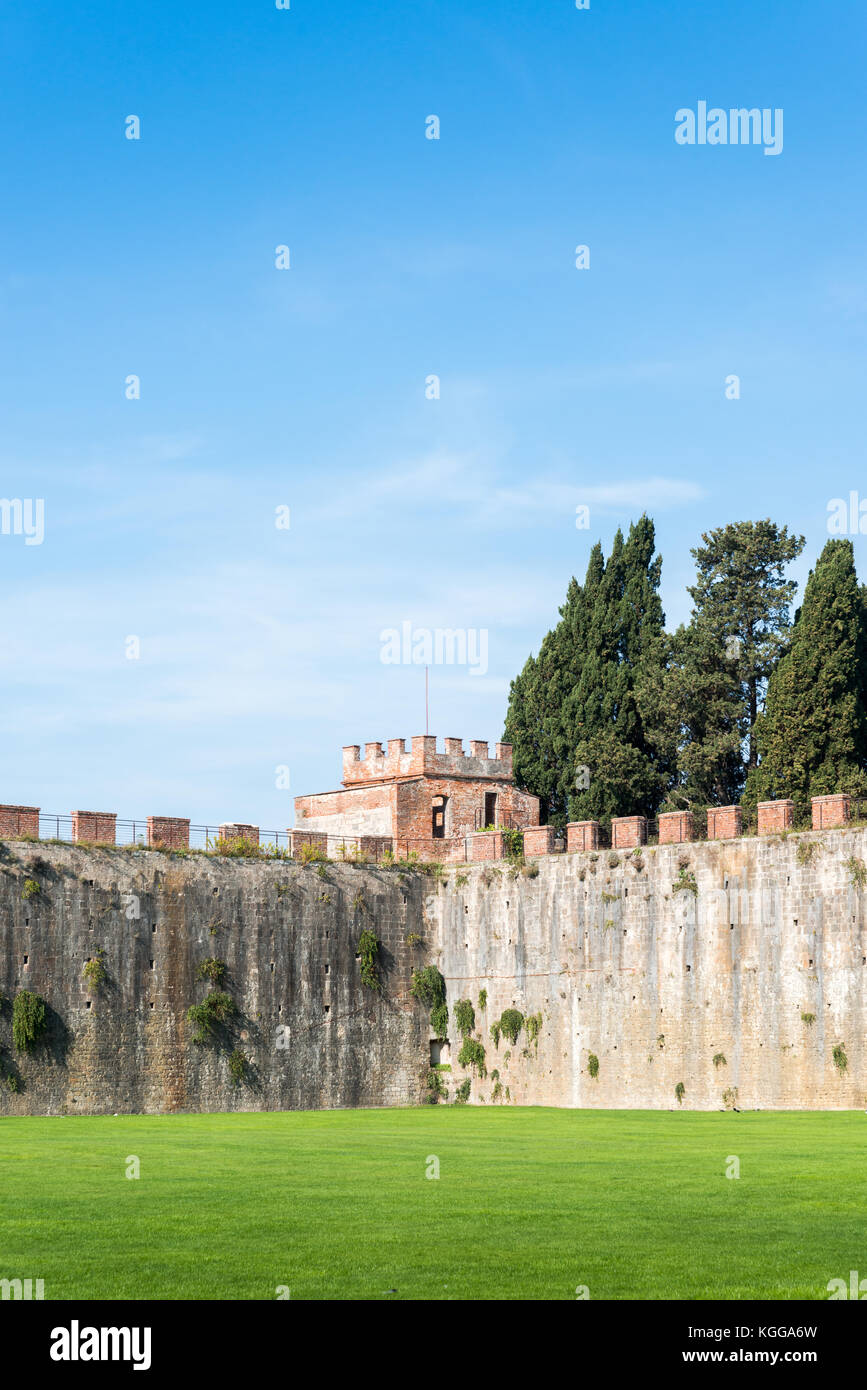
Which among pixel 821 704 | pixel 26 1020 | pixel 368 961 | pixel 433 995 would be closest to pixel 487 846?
pixel 433 995

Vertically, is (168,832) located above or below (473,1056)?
above

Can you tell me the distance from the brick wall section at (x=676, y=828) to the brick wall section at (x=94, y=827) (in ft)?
46.2

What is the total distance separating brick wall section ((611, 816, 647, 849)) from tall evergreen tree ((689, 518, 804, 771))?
18.0 m

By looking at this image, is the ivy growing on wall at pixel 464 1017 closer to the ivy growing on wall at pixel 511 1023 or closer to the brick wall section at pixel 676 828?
the ivy growing on wall at pixel 511 1023

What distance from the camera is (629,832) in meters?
44.8

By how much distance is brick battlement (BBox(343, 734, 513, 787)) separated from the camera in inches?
2194

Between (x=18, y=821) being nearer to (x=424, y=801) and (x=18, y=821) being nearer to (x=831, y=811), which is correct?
(x=424, y=801)

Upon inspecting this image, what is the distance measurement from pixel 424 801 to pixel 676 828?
1213 centimetres

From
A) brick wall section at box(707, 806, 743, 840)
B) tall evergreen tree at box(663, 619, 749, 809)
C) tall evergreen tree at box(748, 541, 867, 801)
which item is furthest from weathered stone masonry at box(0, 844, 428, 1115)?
tall evergreen tree at box(663, 619, 749, 809)

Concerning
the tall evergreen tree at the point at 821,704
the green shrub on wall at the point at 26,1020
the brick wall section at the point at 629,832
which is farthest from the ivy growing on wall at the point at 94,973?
the tall evergreen tree at the point at 821,704

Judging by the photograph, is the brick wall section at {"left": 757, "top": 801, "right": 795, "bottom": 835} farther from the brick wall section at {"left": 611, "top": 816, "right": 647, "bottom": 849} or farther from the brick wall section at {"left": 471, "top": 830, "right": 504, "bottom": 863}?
the brick wall section at {"left": 471, "top": 830, "right": 504, "bottom": 863}

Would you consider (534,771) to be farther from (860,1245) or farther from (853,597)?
(860,1245)
